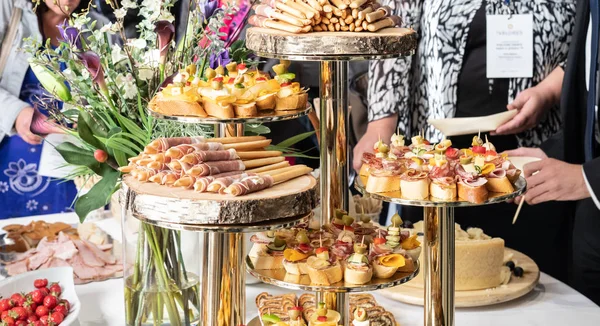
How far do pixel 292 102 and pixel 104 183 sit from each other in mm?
422

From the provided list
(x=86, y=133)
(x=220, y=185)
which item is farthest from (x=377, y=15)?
(x=86, y=133)

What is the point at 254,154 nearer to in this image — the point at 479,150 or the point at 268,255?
the point at 268,255

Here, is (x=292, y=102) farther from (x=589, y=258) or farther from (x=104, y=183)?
(x=589, y=258)

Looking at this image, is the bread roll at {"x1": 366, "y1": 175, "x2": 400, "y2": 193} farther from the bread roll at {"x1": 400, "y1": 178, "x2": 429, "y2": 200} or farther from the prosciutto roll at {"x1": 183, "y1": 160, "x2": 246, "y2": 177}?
the prosciutto roll at {"x1": 183, "y1": 160, "x2": 246, "y2": 177}

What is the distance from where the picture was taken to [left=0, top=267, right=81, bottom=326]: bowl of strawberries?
1739 millimetres

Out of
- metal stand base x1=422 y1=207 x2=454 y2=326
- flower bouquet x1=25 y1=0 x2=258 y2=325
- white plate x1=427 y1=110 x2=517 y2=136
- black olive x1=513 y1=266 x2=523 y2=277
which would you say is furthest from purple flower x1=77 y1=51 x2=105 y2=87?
black olive x1=513 y1=266 x2=523 y2=277

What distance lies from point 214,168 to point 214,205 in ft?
0.39

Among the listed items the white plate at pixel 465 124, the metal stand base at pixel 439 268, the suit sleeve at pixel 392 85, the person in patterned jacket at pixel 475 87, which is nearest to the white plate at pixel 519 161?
the white plate at pixel 465 124

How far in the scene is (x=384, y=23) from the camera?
64.9 inches

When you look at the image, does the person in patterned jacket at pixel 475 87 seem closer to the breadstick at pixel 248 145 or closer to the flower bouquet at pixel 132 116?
the flower bouquet at pixel 132 116

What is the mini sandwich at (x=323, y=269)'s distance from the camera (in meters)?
1.45

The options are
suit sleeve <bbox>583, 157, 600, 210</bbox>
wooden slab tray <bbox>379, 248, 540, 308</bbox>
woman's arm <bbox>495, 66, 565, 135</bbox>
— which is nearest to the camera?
wooden slab tray <bbox>379, 248, 540, 308</bbox>

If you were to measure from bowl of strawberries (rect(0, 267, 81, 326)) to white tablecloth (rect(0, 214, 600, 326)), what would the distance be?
87mm

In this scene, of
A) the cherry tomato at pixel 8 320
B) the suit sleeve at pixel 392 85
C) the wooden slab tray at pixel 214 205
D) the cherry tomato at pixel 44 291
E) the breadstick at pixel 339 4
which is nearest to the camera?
A: the wooden slab tray at pixel 214 205
